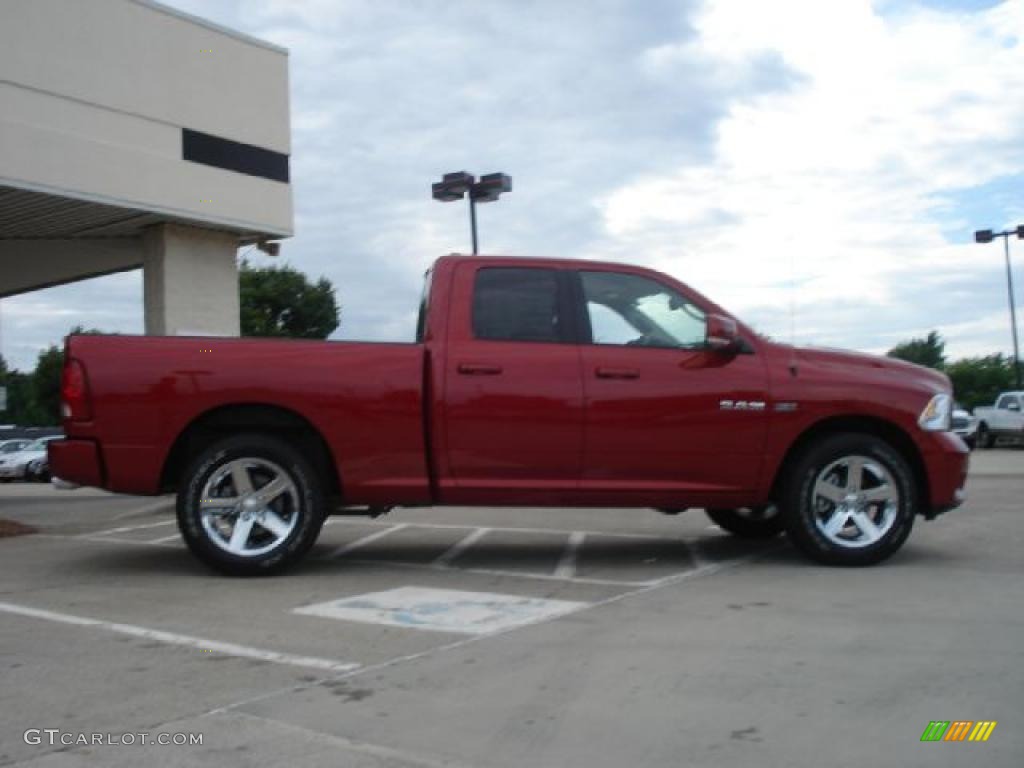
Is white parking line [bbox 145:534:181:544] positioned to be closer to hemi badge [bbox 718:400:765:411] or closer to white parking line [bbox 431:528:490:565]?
white parking line [bbox 431:528:490:565]

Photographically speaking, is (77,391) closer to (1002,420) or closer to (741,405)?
(741,405)

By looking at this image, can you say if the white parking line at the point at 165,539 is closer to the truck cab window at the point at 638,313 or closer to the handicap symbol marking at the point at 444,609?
the handicap symbol marking at the point at 444,609

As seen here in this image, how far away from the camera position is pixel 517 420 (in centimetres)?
674

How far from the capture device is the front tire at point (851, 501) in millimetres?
6891

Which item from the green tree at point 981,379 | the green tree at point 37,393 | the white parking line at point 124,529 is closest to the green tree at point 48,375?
the green tree at point 37,393

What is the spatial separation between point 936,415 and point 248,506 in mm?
4489

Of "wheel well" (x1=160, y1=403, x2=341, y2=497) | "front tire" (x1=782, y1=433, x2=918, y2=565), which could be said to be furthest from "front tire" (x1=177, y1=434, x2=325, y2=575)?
"front tire" (x1=782, y1=433, x2=918, y2=565)

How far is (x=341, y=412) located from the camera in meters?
6.72

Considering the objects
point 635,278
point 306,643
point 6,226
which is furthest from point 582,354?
point 6,226

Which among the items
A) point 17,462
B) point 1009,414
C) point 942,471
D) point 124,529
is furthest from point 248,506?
point 17,462

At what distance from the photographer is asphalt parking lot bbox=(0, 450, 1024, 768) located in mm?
3637

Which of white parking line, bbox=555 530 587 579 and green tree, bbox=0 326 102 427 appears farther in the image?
green tree, bbox=0 326 102 427

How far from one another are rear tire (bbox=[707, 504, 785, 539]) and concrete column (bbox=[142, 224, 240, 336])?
12468 mm

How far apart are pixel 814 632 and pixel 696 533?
13.3 feet
